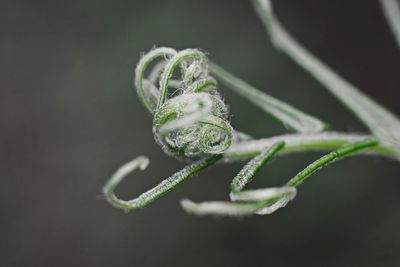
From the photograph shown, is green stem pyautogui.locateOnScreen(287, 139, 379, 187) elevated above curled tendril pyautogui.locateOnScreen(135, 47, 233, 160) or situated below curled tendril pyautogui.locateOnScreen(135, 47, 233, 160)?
below

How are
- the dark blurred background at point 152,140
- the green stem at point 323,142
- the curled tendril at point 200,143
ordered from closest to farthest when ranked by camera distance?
the curled tendril at point 200,143
the green stem at point 323,142
the dark blurred background at point 152,140

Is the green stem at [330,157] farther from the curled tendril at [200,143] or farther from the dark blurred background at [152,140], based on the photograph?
the dark blurred background at [152,140]

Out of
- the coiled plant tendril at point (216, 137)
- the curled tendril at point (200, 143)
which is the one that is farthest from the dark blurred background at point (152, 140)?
the curled tendril at point (200, 143)

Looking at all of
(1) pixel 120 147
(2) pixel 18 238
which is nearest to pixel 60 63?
(1) pixel 120 147

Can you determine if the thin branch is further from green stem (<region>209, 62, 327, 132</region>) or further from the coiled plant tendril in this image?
green stem (<region>209, 62, 327, 132</region>)

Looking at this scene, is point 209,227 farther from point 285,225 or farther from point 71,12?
point 71,12

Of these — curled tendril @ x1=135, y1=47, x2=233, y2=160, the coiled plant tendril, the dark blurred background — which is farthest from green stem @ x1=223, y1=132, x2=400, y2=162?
the dark blurred background

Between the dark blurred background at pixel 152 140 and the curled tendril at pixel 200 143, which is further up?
the dark blurred background at pixel 152 140

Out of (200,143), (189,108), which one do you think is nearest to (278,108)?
(200,143)
